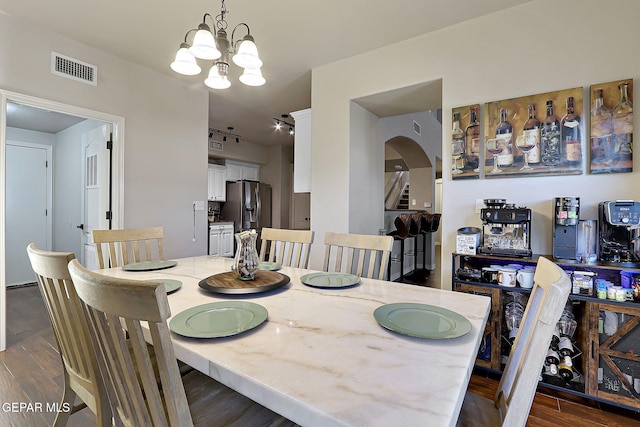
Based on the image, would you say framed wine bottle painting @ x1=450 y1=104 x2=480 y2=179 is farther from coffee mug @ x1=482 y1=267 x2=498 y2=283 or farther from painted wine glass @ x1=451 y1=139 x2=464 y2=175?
coffee mug @ x1=482 y1=267 x2=498 y2=283

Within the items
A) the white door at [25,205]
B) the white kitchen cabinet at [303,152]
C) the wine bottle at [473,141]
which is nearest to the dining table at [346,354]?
the wine bottle at [473,141]

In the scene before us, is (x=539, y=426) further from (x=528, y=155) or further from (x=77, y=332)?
(x=77, y=332)

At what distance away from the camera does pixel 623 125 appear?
1.87 metres

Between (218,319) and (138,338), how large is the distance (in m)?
0.38

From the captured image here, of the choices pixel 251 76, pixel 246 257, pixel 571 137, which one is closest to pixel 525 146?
pixel 571 137

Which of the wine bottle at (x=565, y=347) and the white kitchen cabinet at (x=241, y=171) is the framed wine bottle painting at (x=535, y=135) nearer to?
the wine bottle at (x=565, y=347)

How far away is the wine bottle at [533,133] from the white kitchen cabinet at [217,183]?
554 centimetres

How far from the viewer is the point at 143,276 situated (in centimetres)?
160

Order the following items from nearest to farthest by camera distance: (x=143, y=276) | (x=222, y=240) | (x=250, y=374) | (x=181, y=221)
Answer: (x=250, y=374), (x=143, y=276), (x=181, y=221), (x=222, y=240)

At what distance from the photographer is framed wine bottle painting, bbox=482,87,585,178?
2.01m

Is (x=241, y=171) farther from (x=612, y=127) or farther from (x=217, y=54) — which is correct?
(x=612, y=127)

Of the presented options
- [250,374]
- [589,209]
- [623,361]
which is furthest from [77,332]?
[589,209]

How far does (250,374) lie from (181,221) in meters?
3.36

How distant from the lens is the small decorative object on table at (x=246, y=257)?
144 cm
